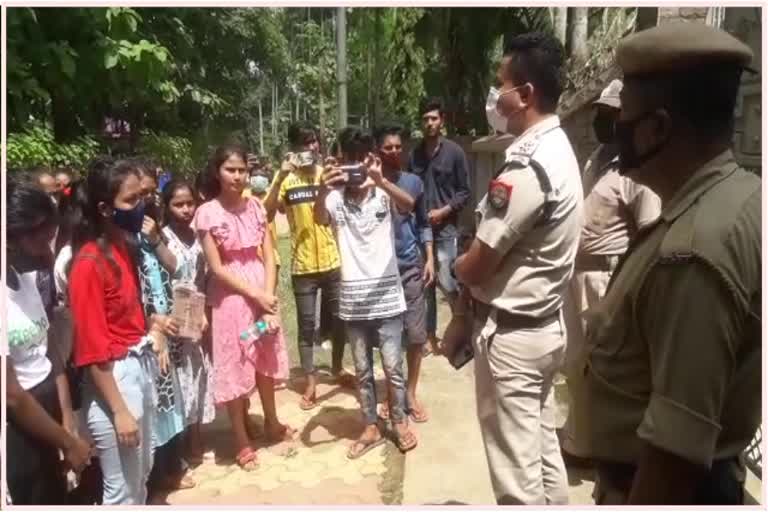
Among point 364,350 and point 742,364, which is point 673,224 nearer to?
point 742,364

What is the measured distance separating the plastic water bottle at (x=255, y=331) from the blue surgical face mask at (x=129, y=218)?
1110mm

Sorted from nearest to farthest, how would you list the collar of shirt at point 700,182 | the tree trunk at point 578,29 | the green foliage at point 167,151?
the collar of shirt at point 700,182 → the tree trunk at point 578,29 → the green foliage at point 167,151

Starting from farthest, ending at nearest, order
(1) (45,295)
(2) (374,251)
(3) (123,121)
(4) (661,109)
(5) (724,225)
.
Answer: (3) (123,121)
(2) (374,251)
(1) (45,295)
(4) (661,109)
(5) (724,225)

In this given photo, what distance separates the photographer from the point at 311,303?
4617 mm

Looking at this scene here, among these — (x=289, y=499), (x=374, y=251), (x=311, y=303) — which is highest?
(x=374, y=251)

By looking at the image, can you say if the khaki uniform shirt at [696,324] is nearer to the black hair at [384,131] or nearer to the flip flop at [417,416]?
the flip flop at [417,416]

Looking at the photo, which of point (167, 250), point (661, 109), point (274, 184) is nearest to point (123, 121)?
point (274, 184)

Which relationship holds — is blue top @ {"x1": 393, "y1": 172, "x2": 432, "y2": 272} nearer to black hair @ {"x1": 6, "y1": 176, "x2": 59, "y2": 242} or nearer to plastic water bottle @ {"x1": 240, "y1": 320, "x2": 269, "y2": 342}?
plastic water bottle @ {"x1": 240, "y1": 320, "x2": 269, "y2": 342}

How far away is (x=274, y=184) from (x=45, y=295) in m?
1.96

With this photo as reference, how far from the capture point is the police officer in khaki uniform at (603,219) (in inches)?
114

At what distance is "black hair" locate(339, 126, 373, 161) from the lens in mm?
3930

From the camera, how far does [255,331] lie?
3.73 metres

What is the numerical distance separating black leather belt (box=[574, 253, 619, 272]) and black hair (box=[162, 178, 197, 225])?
1.95 metres

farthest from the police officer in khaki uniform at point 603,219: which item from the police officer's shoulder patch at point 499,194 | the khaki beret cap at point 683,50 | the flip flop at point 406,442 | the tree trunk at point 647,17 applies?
the khaki beret cap at point 683,50
